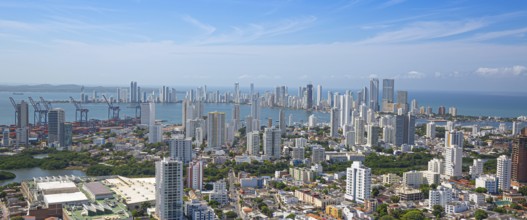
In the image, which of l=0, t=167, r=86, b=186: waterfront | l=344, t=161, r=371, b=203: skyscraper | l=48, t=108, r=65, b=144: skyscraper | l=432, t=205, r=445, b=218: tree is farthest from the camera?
l=48, t=108, r=65, b=144: skyscraper

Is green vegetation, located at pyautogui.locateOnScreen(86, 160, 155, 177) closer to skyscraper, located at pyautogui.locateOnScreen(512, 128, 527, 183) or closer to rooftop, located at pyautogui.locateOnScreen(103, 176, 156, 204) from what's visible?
rooftop, located at pyautogui.locateOnScreen(103, 176, 156, 204)

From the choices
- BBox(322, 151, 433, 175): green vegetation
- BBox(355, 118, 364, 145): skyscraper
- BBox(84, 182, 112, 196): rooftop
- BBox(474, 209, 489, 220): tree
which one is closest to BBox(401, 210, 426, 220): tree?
BBox(474, 209, 489, 220): tree

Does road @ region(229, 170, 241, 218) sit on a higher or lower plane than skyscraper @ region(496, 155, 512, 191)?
lower

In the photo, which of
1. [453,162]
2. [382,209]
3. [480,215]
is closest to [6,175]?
[382,209]

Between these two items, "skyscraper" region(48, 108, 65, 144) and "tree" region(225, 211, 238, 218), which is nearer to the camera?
"tree" region(225, 211, 238, 218)

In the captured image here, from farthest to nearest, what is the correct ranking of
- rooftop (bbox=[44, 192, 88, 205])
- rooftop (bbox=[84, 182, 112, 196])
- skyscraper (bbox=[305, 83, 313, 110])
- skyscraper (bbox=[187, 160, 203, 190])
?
skyscraper (bbox=[305, 83, 313, 110]) < skyscraper (bbox=[187, 160, 203, 190]) < rooftop (bbox=[84, 182, 112, 196]) < rooftop (bbox=[44, 192, 88, 205])

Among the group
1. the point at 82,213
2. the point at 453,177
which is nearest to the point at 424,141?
the point at 453,177

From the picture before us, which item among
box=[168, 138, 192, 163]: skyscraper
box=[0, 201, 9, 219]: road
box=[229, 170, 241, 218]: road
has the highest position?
box=[168, 138, 192, 163]: skyscraper
